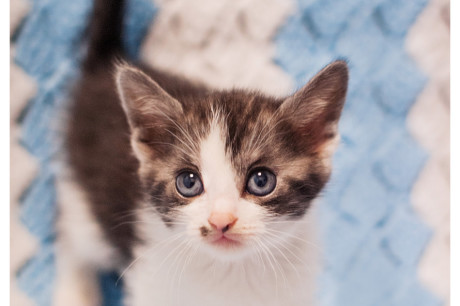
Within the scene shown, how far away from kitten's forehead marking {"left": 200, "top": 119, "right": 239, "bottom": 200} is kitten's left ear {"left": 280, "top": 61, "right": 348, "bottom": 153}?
130mm

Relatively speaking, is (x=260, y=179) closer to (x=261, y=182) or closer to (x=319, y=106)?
(x=261, y=182)

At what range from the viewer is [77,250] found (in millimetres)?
1268

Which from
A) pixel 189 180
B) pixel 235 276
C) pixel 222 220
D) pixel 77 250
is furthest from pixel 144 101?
pixel 77 250

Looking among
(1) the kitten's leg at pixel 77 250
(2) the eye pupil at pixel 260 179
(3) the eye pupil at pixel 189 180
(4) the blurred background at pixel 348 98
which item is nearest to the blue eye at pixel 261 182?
(2) the eye pupil at pixel 260 179

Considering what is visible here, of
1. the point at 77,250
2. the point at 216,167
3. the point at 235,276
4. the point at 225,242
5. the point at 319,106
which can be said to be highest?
the point at 319,106

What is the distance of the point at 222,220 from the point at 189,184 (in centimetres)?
12

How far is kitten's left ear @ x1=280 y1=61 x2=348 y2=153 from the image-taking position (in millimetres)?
837

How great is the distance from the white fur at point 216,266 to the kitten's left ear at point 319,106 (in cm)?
14

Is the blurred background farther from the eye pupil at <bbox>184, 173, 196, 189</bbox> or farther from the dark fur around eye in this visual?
the eye pupil at <bbox>184, 173, 196, 189</bbox>

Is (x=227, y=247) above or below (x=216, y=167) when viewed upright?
below

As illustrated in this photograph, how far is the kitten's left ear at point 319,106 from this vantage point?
837 millimetres

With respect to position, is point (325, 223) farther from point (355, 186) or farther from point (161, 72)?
point (161, 72)

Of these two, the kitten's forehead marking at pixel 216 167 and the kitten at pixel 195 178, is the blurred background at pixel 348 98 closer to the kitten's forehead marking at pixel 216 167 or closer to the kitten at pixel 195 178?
the kitten at pixel 195 178

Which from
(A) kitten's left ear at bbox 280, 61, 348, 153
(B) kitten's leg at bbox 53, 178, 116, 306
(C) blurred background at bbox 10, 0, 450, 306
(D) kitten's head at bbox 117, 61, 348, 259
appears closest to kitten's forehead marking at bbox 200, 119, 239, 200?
(D) kitten's head at bbox 117, 61, 348, 259
